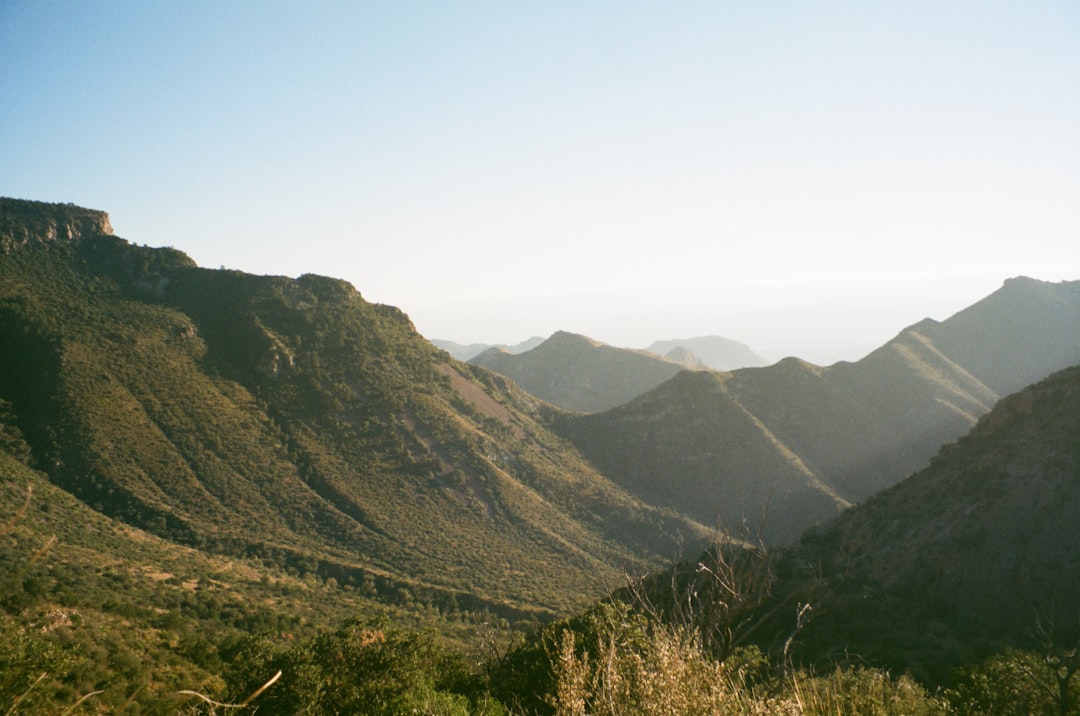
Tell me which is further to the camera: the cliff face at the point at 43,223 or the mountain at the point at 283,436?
the cliff face at the point at 43,223

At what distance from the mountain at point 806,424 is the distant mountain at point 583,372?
45992mm

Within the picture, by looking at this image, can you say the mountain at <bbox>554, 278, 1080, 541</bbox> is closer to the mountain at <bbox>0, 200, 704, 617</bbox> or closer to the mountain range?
the mountain range

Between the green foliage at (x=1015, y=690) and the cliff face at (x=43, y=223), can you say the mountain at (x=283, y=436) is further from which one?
the green foliage at (x=1015, y=690)

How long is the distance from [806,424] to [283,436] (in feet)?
231

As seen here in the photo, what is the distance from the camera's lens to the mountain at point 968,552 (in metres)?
23.1

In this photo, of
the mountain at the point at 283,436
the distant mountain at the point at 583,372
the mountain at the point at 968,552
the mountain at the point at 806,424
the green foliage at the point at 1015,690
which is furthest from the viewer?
the distant mountain at the point at 583,372

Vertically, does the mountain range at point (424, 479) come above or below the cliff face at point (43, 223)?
below

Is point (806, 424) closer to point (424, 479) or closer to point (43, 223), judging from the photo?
point (424, 479)

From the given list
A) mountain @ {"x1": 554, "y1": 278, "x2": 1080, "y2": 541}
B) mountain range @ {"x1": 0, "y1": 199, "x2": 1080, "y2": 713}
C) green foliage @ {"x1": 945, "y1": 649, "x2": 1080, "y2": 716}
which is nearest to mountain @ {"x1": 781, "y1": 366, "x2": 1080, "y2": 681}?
mountain range @ {"x1": 0, "y1": 199, "x2": 1080, "y2": 713}

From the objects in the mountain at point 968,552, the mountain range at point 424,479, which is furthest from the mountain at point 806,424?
the mountain at point 968,552

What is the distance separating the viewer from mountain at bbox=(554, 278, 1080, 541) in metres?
73.3

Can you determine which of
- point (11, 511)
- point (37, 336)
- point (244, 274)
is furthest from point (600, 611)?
point (244, 274)

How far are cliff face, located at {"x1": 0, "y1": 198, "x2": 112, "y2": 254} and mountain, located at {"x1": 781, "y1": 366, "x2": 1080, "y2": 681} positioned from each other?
8536cm

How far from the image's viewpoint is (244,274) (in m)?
80.1
